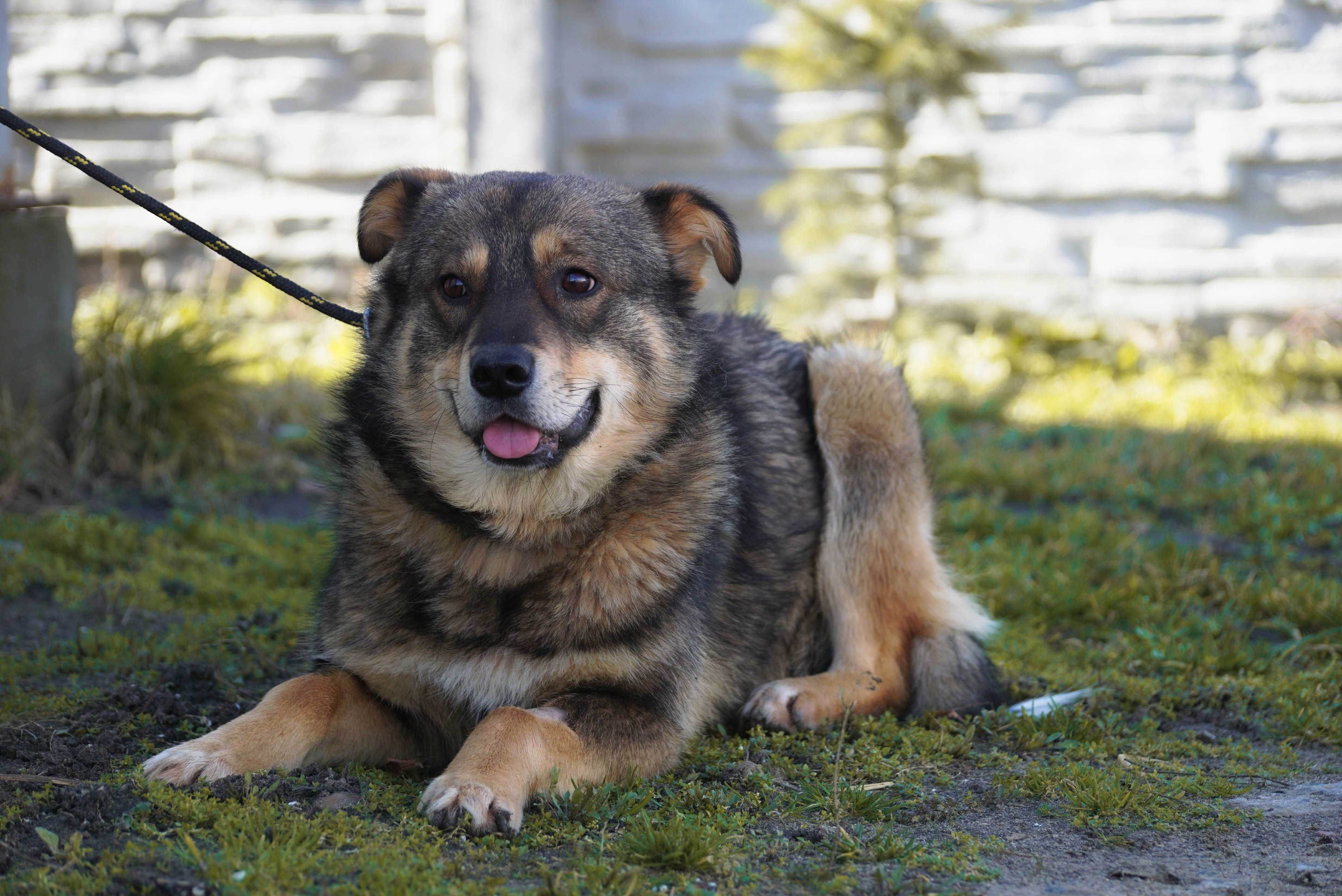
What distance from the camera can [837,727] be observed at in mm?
3840

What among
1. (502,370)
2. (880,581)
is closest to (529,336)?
(502,370)

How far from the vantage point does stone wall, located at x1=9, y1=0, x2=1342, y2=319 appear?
927cm

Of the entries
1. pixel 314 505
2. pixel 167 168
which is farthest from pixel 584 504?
pixel 167 168

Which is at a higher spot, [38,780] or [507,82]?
[507,82]

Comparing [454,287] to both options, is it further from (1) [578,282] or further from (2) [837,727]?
(2) [837,727]

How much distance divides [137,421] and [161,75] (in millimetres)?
4636

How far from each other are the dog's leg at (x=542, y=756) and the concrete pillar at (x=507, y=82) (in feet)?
21.3

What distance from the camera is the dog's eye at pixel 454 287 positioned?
341 cm

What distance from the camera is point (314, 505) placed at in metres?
6.21

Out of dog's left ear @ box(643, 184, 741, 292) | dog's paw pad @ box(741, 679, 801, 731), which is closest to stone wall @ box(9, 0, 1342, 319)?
dog's left ear @ box(643, 184, 741, 292)

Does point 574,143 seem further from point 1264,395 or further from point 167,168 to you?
point 1264,395

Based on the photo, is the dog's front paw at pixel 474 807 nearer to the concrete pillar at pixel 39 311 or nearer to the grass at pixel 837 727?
the grass at pixel 837 727

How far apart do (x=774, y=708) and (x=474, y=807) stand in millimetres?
1283

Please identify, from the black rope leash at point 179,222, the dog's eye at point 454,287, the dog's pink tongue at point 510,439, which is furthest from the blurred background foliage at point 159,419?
the dog's pink tongue at point 510,439
